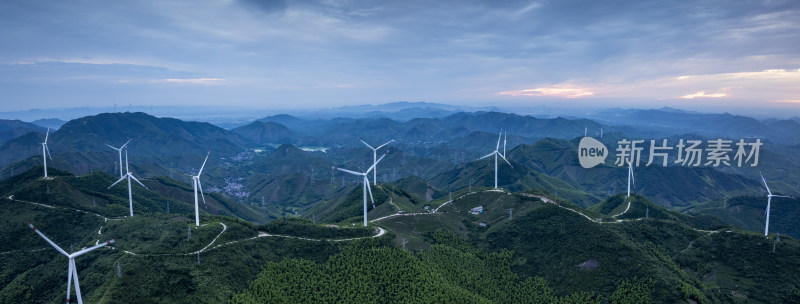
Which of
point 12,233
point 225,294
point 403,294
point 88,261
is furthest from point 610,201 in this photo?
point 12,233

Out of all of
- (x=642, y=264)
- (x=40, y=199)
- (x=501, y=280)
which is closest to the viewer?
(x=642, y=264)

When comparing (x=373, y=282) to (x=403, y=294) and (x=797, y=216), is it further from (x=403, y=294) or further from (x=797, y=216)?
(x=797, y=216)

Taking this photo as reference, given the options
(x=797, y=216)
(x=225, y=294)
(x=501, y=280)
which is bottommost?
(x=797, y=216)

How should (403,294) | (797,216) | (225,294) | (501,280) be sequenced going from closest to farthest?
(225,294) < (403,294) < (501,280) < (797,216)

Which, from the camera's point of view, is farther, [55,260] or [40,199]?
[40,199]

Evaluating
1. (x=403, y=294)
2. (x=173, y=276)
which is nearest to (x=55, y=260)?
(x=173, y=276)

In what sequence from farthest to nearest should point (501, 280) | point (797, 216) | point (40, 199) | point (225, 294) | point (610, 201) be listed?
point (797, 216) < point (610, 201) < point (40, 199) < point (501, 280) < point (225, 294)

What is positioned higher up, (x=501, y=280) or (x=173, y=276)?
(x=173, y=276)

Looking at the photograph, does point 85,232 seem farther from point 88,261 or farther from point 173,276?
point 173,276

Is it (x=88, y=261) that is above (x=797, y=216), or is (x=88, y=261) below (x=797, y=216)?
above
